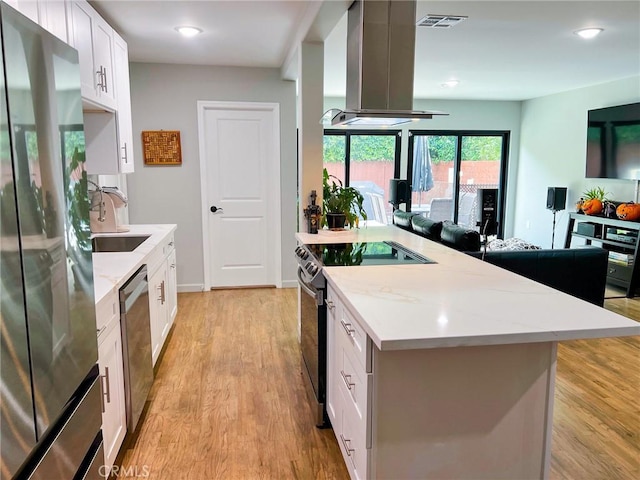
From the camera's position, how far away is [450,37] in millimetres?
3895

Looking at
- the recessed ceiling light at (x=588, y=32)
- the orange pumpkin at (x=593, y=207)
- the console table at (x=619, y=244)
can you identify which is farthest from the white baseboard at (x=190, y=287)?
the orange pumpkin at (x=593, y=207)

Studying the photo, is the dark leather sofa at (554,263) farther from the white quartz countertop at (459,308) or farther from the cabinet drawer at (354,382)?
the cabinet drawer at (354,382)

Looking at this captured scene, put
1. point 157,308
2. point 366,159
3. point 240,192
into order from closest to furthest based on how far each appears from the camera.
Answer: point 157,308, point 240,192, point 366,159

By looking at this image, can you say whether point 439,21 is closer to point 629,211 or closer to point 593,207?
point 629,211

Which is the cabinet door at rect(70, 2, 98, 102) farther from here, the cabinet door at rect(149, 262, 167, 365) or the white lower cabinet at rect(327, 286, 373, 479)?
the white lower cabinet at rect(327, 286, 373, 479)

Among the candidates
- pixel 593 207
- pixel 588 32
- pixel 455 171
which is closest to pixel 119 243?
pixel 588 32

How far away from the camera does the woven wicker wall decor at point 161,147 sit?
195 inches

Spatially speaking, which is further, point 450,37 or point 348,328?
point 450,37

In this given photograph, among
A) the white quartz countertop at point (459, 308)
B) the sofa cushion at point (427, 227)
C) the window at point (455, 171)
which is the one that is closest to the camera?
the white quartz countertop at point (459, 308)

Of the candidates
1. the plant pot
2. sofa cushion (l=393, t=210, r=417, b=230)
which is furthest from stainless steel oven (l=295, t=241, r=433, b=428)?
sofa cushion (l=393, t=210, r=417, b=230)

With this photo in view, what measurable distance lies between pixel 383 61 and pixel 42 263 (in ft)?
6.99

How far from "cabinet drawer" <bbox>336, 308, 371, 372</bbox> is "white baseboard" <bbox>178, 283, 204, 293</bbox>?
11.2 feet

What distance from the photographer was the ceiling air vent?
3302 millimetres

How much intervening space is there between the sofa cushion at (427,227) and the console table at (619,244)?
7.66 ft
